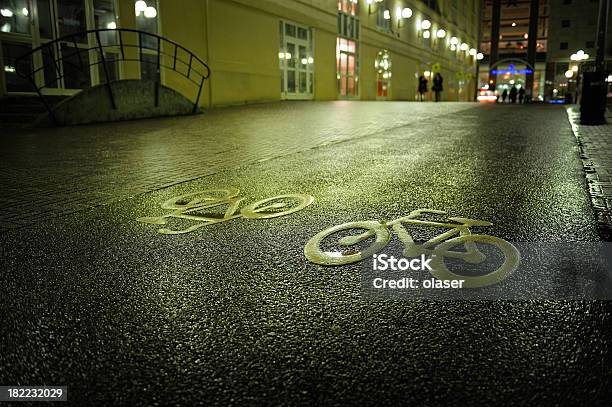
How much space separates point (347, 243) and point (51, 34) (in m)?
14.4

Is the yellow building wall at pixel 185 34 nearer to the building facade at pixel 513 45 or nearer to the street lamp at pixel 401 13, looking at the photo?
the street lamp at pixel 401 13

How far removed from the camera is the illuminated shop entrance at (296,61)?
938 inches

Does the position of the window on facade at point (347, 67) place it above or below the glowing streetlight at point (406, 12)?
below

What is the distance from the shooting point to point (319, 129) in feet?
34.7

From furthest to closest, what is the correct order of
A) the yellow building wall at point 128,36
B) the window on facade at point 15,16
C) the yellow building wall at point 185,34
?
the yellow building wall at point 185,34
the yellow building wall at point 128,36
the window on facade at point 15,16

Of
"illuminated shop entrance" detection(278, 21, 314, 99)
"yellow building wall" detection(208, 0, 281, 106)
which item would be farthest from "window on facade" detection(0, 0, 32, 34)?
"illuminated shop entrance" detection(278, 21, 314, 99)

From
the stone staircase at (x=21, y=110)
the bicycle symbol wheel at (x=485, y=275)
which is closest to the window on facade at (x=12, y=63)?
the stone staircase at (x=21, y=110)

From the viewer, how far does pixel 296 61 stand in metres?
25.2

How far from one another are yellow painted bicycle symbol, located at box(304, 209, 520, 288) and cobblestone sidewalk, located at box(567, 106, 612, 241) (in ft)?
2.71

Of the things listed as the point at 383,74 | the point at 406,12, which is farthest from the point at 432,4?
the point at 383,74

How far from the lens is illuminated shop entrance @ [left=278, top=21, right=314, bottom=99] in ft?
78.1

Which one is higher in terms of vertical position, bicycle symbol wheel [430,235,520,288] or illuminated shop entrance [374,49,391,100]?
illuminated shop entrance [374,49,391,100]

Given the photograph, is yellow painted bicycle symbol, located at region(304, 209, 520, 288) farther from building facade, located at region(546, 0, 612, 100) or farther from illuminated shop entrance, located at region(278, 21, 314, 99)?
building facade, located at region(546, 0, 612, 100)

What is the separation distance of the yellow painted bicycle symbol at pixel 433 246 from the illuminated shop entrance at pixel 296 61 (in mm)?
21346
